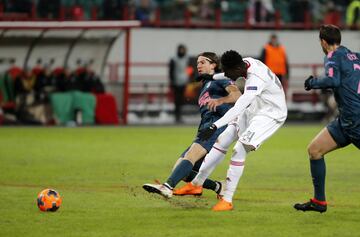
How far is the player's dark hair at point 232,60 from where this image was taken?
11375mm

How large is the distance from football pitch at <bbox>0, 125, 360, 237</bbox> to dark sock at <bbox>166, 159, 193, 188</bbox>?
35cm

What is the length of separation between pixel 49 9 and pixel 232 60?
2006cm

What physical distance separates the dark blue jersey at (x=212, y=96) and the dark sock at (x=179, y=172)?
93cm

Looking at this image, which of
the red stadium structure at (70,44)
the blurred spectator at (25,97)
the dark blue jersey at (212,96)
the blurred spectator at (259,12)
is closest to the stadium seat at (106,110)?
the red stadium structure at (70,44)

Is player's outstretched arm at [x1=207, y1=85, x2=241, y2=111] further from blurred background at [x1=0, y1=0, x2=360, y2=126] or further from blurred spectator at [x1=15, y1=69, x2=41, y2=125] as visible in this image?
blurred spectator at [x1=15, y1=69, x2=41, y2=125]

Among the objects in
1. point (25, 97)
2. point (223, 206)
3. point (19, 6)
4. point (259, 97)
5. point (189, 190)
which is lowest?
point (25, 97)

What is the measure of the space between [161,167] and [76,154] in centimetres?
305

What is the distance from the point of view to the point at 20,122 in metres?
27.9

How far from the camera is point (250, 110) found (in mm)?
11828

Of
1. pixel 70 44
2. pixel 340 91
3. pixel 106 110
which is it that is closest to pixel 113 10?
pixel 70 44

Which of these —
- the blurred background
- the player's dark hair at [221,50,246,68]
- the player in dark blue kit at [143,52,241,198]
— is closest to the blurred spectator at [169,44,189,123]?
the blurred background

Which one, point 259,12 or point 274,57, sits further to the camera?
point 259,12

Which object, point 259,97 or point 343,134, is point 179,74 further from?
point 343,134

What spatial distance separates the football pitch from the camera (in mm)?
10078
